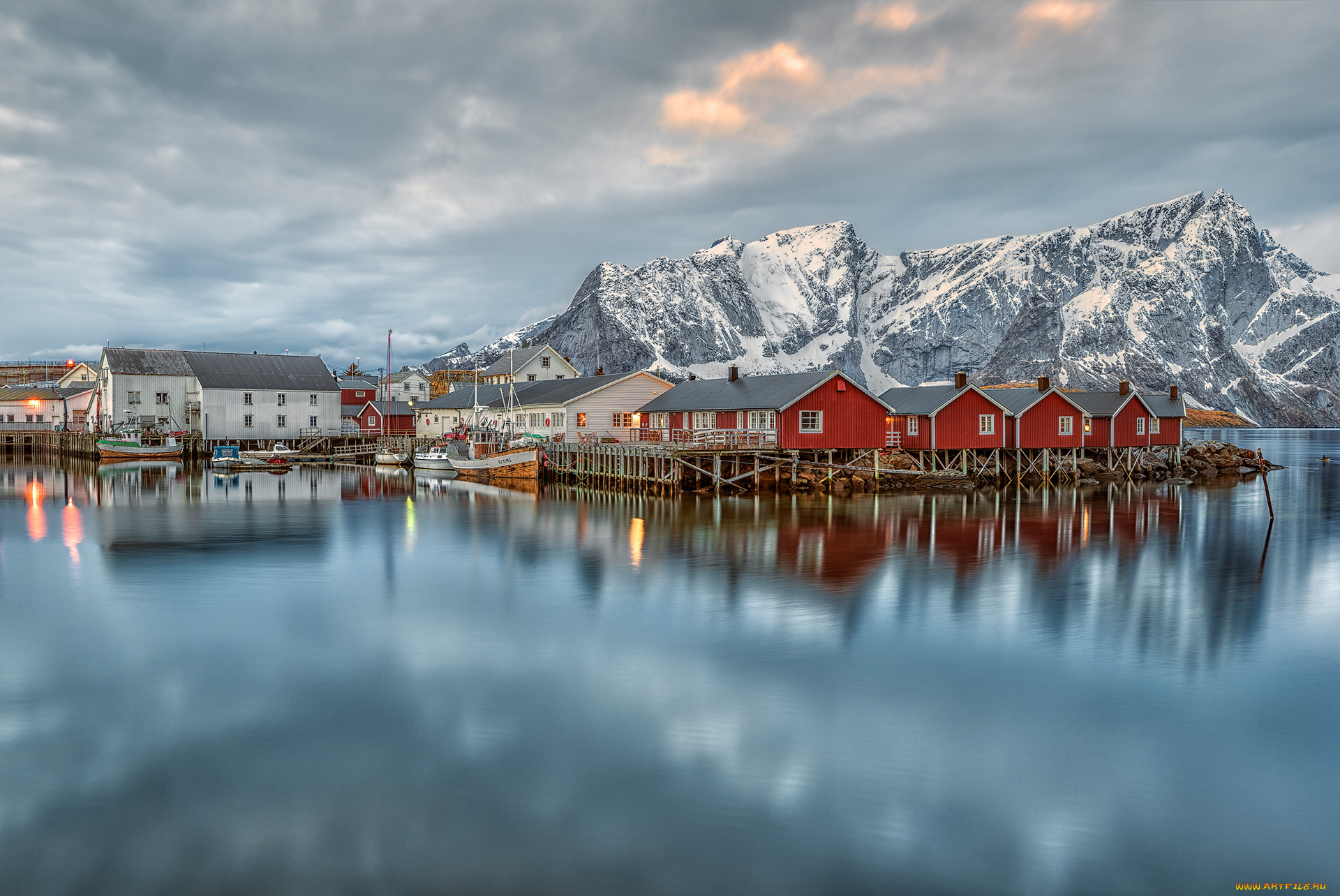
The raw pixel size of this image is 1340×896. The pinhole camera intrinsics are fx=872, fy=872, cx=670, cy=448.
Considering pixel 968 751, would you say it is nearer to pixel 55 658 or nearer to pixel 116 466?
pixel 55 658

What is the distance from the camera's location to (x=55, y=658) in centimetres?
1467

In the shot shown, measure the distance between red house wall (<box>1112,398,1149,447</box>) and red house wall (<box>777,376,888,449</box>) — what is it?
22.1 meters

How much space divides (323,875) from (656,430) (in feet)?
140

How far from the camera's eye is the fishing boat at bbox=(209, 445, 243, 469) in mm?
64938

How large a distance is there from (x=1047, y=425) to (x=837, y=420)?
17.1 m

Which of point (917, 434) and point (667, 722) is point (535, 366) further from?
point (667, 722)

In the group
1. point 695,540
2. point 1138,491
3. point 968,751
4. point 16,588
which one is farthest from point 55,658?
point 1138,491

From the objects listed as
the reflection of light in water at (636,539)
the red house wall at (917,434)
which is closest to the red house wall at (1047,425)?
the red house wall at (917,434)

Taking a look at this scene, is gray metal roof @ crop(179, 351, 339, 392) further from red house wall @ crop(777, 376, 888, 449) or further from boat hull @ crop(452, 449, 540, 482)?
red house wall @ crop(777, 376, 888, 449)

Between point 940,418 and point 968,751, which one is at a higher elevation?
point 940,418

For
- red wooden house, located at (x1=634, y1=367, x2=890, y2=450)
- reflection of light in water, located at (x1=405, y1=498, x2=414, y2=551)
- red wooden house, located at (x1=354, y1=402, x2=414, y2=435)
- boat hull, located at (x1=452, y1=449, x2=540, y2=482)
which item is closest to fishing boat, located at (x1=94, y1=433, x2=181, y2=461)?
red wooden house, located at (x1=354, y1=402, x2=414, y2=435)

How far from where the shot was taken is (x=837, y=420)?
150ft

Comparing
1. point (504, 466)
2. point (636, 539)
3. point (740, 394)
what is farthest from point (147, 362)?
point (636, 539)

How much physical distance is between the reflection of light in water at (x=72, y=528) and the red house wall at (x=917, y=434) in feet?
130
